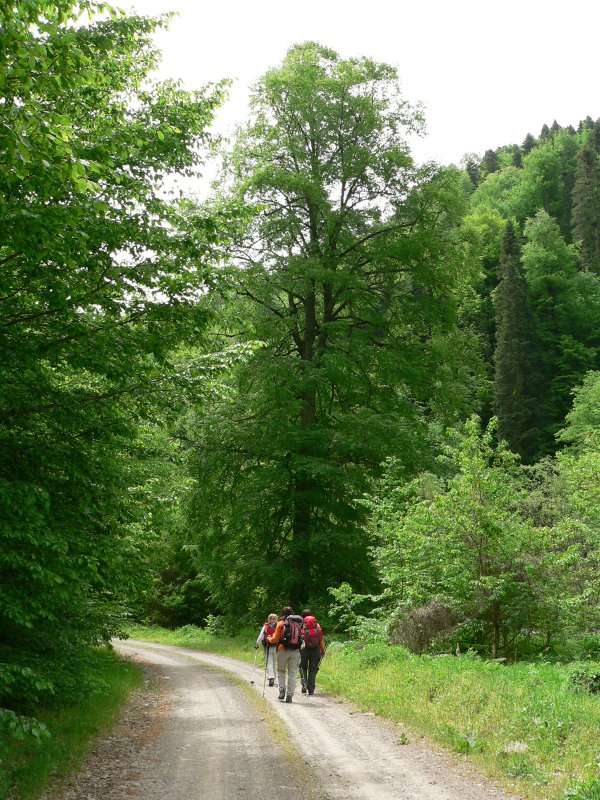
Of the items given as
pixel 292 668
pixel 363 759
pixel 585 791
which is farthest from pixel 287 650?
pixel 585 791

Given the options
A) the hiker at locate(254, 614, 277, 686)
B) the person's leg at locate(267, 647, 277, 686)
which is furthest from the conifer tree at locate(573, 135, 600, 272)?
the hiker at locate(254, 614, 277, 686)

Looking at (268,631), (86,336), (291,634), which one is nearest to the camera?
(86,336)

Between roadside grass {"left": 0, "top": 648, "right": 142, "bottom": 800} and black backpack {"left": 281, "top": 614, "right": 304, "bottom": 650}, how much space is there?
320 cm

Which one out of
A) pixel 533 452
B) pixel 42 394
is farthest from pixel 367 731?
pixel 533 452

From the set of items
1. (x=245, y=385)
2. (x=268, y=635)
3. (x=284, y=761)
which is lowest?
(x=284, y=761)

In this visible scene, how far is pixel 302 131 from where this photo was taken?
24.1 meters

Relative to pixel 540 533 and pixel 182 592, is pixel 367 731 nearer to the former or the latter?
pixel 540 533

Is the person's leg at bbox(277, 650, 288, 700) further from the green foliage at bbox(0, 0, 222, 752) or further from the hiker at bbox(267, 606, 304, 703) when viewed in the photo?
the green foliage at bbox(0, 0, 222, 752)

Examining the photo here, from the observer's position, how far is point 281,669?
1333cm

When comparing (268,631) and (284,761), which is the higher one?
(268,631)

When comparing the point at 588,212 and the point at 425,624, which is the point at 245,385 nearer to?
the point at 425,624

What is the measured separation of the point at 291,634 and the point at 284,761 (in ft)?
17.0

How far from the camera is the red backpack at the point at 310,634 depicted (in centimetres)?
1416

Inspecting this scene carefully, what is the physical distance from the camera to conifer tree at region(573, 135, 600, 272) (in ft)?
242
